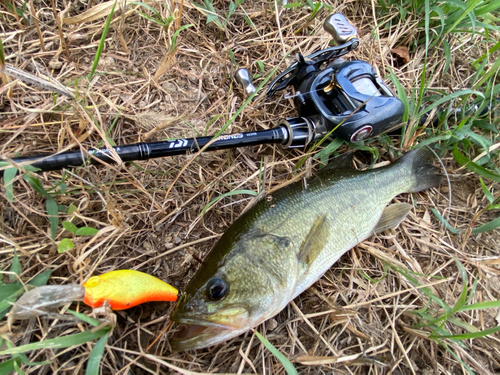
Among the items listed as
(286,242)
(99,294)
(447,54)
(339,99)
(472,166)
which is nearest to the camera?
(99,294)

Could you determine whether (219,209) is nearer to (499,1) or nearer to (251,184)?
(251,184)

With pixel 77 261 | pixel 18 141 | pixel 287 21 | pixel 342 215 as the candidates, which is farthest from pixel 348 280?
pixel 18 141

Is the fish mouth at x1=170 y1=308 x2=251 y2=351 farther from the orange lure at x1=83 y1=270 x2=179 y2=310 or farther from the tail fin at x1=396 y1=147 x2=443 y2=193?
the tail fin at x1=396 y1=147 x2=443 y2=193

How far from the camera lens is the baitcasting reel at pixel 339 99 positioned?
2371 mm

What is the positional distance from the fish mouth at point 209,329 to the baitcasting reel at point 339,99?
1.32m

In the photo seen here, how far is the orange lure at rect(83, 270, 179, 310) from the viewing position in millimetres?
1809

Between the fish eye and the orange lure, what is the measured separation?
13.2 inches

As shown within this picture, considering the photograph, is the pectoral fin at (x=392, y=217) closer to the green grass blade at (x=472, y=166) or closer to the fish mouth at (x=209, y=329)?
the green grass blade at (x=472, y=166)

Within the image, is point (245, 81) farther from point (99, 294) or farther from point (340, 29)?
point (99, 294)

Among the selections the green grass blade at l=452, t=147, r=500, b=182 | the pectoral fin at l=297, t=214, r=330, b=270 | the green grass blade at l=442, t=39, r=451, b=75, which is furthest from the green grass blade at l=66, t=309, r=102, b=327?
the green grass blade at l=442, t=39, r=451, b=75

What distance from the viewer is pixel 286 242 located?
2.11 meters

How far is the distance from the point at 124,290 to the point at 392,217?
6.95 feet

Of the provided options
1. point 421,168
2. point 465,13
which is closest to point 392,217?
point 421,168

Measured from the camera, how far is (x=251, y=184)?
2.64 m
